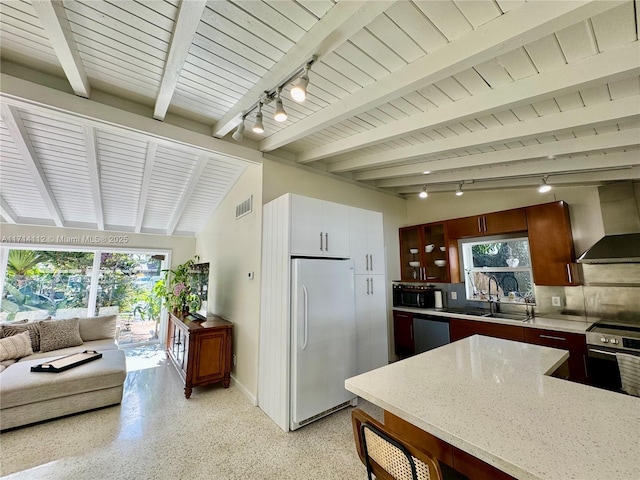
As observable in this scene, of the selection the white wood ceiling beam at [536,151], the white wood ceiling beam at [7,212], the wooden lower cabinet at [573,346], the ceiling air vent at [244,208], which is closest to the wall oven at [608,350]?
the wooden lower cabinet at [573,346]

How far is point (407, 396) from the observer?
4.27 ft

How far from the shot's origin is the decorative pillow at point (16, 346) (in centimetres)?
331

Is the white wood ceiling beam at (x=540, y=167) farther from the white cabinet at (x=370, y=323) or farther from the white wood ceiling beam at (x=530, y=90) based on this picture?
the white cabinet at (x=370, y=323)

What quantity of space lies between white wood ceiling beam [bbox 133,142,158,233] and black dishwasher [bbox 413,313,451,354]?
4.32 m

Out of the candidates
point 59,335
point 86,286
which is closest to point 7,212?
point 86,286

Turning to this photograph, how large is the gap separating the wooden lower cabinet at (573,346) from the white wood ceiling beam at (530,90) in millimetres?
2490

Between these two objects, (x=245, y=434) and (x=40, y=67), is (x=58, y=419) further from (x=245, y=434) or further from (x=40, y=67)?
(x=40, y=67)

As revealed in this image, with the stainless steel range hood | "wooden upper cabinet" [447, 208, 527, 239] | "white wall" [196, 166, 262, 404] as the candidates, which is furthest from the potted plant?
the stainless steel range hood

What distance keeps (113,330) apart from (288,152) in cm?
433

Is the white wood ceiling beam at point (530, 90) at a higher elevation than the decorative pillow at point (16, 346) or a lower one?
higher

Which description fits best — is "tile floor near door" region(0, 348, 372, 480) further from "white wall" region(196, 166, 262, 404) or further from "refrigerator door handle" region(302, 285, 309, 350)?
"refrigerator door handle" region(302, 285, 309, 350)

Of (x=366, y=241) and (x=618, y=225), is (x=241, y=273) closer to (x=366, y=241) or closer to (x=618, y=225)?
(x=366, y=241)

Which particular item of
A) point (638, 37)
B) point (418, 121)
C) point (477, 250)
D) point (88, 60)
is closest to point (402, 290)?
point (477, 250)

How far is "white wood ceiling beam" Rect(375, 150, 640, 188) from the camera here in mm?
2574
